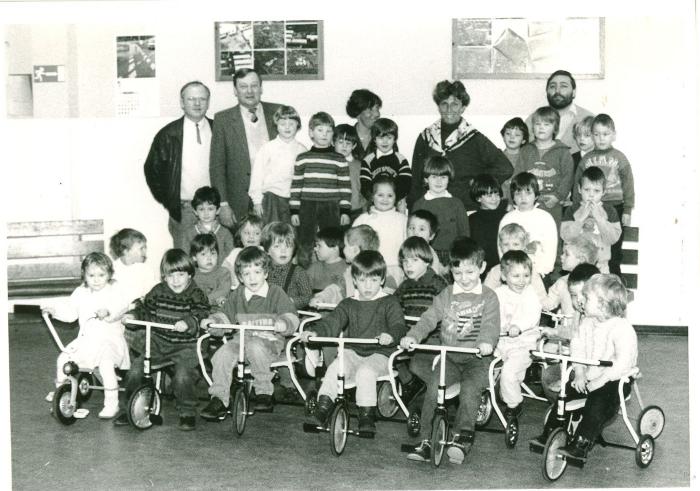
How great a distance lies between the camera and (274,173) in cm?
733

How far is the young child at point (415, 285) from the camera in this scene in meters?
5.88

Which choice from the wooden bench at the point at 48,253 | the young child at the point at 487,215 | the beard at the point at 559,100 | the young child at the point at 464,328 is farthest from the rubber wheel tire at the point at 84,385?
the beard at the point at 559,100

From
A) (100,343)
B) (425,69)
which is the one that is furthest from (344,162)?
(100,343)

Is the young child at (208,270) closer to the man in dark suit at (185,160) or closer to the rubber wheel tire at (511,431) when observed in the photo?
the man in dark suit at (185,160)

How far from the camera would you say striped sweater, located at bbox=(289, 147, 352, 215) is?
7.11 m

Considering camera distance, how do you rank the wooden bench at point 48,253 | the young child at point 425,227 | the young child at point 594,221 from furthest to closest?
the wooden bench at point 48,253 < the young child at point 594,221 < the young child at point 425,227

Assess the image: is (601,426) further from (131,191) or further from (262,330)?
(131,191)

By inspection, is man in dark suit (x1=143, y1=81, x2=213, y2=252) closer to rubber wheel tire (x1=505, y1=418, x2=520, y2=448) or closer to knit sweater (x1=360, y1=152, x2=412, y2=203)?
knit sweater (x1=360, y1=152, x2=412, y2=203)

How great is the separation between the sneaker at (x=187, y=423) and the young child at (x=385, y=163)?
2206 millimetres

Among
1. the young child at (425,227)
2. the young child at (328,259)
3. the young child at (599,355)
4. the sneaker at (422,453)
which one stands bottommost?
the sneaker at (422,453)

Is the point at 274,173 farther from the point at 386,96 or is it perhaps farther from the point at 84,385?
the point at 84,385

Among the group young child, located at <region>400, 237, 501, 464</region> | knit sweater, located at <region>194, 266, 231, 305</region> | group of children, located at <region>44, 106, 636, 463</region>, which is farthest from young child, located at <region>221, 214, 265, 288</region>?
young child, located at <region>400, 237, 501, 464</region>

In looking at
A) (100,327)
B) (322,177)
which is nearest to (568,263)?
(322,177)

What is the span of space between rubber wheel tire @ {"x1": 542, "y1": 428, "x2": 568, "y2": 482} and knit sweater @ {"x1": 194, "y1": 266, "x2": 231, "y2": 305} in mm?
2431
